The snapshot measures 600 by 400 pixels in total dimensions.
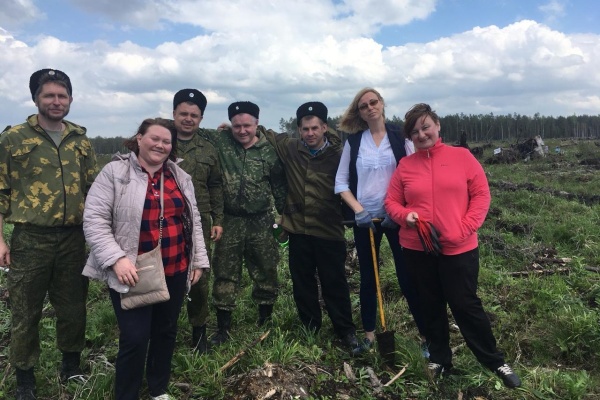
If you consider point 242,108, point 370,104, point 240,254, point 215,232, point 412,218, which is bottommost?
point 240,254

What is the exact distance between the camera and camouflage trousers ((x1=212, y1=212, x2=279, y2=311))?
429 centimetres

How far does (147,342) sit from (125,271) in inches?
21.8

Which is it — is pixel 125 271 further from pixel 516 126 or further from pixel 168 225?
pixel 516 126

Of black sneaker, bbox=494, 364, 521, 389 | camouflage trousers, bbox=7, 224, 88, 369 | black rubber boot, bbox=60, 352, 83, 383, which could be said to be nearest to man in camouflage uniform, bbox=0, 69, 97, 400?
camouflage trousers, bbox=7, 224, 88, 369

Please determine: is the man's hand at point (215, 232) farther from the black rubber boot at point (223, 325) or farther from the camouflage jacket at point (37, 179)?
the camouflage jacket at point (37, 179)

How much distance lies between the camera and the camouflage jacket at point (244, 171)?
420 cm

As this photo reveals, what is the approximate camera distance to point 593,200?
431 inches

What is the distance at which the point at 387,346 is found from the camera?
3.69 meters

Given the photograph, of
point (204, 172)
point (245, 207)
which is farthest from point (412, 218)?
point (204, 172)

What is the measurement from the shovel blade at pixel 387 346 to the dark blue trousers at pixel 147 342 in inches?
67.1

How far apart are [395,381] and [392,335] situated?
38 cm

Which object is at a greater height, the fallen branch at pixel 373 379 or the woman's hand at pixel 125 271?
the woman's hand at pixel 125 271

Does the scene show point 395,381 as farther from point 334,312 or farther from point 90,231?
point 90,231

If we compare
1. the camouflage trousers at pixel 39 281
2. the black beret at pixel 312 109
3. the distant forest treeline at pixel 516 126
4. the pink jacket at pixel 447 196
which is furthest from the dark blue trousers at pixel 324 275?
the distant forest treeline at pixel 516 126
